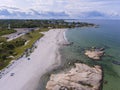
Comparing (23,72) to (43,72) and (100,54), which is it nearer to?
(43,72)

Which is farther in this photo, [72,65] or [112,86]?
[72,65]

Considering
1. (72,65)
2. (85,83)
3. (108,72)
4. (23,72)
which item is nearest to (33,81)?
(23,72)

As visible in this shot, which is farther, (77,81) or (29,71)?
(29,71)

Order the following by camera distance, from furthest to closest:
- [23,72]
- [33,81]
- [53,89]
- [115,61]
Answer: [115,61], [23,72], [33,81], [53,89]

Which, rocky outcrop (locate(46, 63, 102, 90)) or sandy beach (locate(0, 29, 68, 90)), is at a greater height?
rocky outcrop (locate(46, 63, 102, 90))

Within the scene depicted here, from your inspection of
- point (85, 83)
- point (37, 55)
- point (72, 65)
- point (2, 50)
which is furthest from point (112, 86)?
point (2, 50)

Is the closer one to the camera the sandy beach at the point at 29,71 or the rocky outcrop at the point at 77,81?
the rocky outcrop at the point at 77,81

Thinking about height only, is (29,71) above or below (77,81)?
below

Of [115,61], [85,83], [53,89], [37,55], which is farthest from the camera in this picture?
[37,55]

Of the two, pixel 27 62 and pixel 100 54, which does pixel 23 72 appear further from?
pixel 100 54

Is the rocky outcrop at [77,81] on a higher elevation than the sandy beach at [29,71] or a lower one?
higher

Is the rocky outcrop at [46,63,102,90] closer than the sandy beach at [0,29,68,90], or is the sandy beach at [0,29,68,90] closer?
the rocky outcrop at [46,63,102,90]
